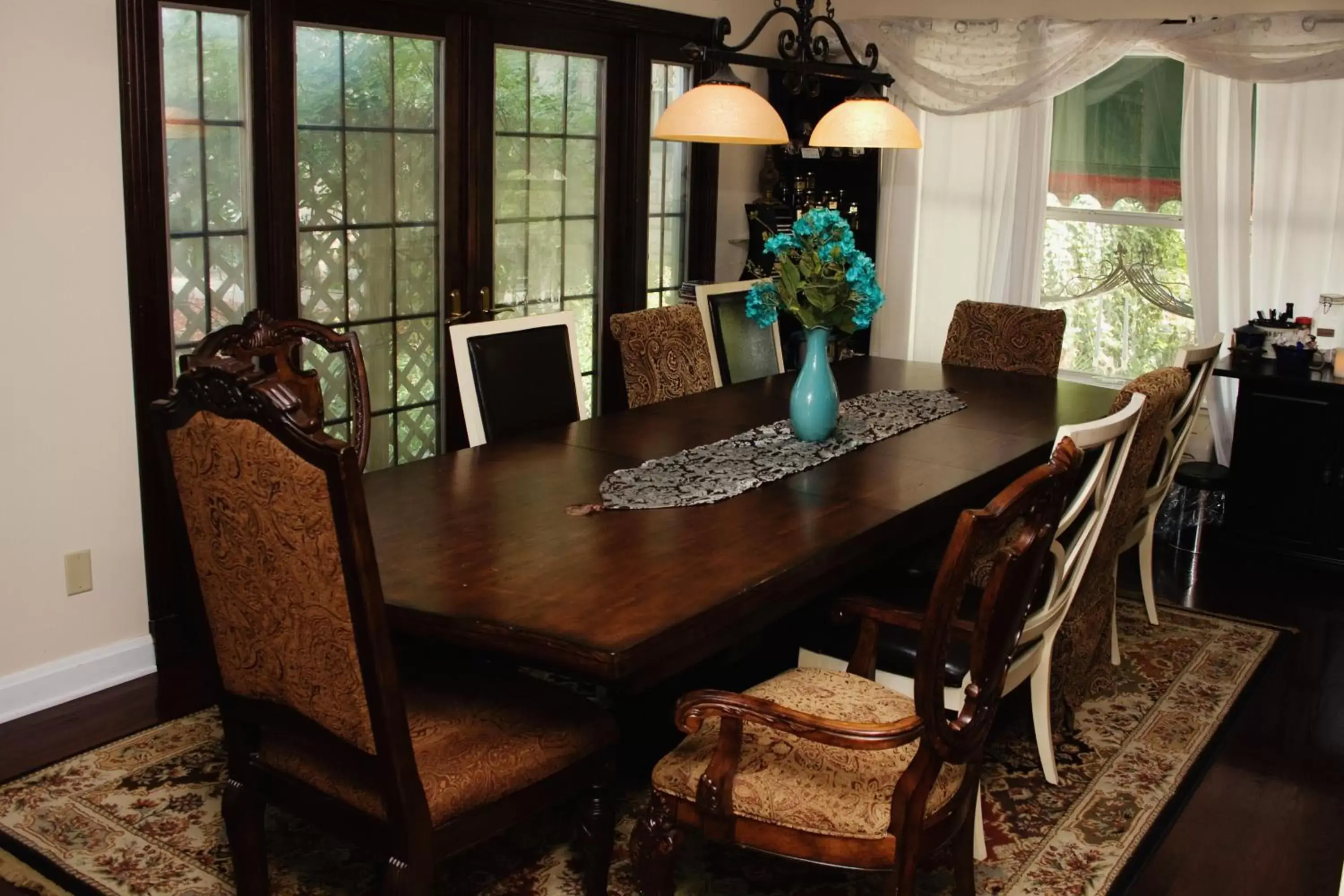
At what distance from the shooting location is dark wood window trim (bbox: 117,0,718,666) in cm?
362

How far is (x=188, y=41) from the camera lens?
374 centimetres

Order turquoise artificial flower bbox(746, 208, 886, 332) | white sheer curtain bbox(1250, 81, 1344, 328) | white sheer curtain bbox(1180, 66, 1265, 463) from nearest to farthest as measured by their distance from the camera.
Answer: turquoise artificial flower bbox(746, 208, 886, 332) → white sheer curtain bbox(1250, 81, 1344, 328) → white sheer curtain bbox(1180, 66, 1265, 463)

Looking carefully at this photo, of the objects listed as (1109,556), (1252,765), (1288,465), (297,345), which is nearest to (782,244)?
(1109,556)

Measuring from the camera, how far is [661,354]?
4320mm

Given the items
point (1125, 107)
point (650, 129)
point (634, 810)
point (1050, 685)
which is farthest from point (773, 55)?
point (634, 810)

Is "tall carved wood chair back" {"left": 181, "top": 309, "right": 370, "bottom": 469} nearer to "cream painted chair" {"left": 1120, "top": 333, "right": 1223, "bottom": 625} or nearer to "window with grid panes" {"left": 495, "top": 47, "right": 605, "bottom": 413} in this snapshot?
"window with grid panes" {"left": 495, "top": 47, "right": 605, "bottom": 413}

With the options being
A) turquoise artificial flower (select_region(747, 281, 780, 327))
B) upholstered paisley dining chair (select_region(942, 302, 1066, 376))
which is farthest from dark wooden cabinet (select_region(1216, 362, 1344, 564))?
turquoise artificial flower (select_region(747, 281, 780, 327))

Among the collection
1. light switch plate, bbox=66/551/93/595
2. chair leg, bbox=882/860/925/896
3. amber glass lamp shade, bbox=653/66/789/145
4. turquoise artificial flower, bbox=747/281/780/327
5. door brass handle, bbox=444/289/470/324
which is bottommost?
chair leg, bbox=882/860/925/896

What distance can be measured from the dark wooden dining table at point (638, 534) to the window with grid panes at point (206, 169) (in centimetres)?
106

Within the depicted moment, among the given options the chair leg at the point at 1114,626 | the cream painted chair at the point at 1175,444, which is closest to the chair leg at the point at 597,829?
the chair leg at the point at 1114,626

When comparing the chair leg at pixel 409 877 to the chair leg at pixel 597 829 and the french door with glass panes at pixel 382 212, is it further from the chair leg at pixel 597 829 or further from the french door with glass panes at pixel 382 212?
the french door with glass panes at pixel 382 212

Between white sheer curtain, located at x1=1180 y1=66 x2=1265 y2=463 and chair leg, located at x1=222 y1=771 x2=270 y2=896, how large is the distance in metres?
4.06

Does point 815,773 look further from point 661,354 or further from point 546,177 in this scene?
point 546,177

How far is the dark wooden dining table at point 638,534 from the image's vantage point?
2.24 m
